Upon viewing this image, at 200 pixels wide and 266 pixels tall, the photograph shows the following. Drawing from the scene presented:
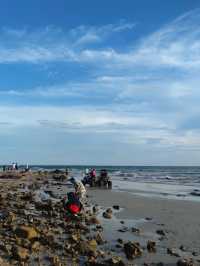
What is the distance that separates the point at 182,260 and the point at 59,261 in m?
2.90

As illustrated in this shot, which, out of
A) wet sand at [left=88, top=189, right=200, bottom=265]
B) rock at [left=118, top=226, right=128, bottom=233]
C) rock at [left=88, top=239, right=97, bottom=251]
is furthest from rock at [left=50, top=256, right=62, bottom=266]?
rock at [left=118, top=226, right=128, bottom=233]

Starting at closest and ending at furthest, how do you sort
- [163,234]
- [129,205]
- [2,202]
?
1. [163,234]
2. [2,202]
3. [129,205]

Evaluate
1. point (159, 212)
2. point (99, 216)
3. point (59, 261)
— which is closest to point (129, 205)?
point (159, 212)

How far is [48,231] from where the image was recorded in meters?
13.5

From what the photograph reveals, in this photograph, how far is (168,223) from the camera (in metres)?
17.6

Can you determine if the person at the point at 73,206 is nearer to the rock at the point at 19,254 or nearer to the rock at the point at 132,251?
the rock at the point at 132,251

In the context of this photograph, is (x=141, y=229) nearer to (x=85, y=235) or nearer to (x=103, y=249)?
(x=85, y=235)

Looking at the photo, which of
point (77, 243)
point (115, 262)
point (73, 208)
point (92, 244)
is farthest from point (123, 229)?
point (115, 262)

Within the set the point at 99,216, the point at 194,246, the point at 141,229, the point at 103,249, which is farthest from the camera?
the point at 99,216

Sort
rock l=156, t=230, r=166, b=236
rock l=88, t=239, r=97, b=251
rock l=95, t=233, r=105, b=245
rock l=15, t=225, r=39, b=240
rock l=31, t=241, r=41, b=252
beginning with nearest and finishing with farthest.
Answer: rock l=31, t=241, r=41, b=252 < rock l=88, t=239, r=97, b=251 < rock l=15, t=225, r=39, b=240 < rock l=95, t=233, r=105, b=245 < rock l=156, t=230, r=166, b=236

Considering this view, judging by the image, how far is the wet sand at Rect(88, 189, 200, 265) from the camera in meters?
12.3

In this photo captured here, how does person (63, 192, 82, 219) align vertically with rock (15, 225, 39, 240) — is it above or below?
above

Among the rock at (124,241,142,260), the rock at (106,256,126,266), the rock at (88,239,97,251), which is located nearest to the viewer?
the rock at (106,256,126,266)

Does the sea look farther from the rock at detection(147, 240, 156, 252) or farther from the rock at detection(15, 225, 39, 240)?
the rock at detection(15, 225, 39, 240)
